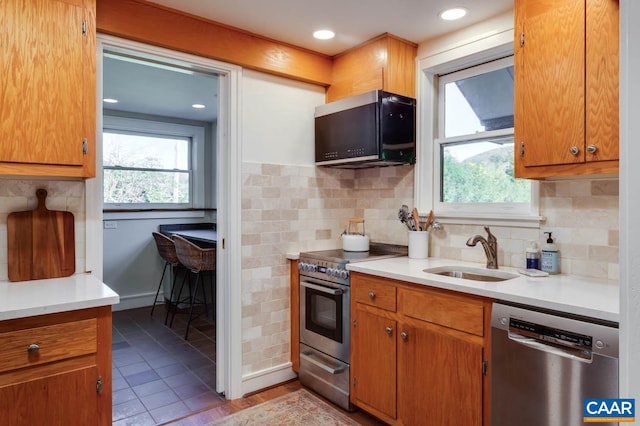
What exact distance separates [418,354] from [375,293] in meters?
0.40

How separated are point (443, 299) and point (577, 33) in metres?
1.32

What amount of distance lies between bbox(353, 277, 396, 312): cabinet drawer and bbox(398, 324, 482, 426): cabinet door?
142 mm

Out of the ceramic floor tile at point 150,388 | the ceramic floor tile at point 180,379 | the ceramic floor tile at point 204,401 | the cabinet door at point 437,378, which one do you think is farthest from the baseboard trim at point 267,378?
the cabinet door at point 437,378

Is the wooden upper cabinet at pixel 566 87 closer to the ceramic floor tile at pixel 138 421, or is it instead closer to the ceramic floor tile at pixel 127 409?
the ceramic floor tile at pixel 138 421

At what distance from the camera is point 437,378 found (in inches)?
77.9

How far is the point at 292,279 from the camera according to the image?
115 inches

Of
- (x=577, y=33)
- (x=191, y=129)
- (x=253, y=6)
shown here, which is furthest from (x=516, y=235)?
(x=191, y=129)

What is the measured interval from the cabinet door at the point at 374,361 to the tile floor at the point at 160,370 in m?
0.93

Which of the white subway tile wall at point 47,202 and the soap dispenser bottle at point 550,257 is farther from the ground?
the white subway tile wall at point 47,202

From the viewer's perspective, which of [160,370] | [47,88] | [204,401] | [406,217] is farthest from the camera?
[160,370]

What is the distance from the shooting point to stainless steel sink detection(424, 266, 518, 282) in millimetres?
2258

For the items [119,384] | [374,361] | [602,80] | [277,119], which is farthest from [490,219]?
[119,384]

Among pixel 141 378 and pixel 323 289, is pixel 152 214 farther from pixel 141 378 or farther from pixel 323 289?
pixel 323 289

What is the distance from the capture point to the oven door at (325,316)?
252 cm
